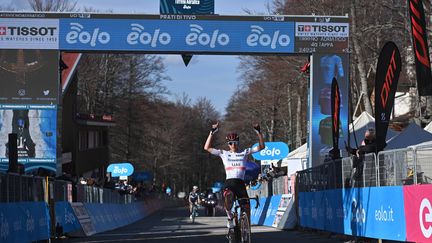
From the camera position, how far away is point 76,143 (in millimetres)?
60000

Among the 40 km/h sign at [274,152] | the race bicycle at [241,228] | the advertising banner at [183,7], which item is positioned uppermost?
the advertising banner at [183,7]

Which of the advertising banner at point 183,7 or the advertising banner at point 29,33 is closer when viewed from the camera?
the advertising banner at point 29,33

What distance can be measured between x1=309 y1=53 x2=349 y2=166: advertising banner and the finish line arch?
33 mm

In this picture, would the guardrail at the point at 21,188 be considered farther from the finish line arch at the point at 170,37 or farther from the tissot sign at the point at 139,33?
the tissot sign at the point at 139,33

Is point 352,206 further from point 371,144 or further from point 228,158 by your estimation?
point 228,158

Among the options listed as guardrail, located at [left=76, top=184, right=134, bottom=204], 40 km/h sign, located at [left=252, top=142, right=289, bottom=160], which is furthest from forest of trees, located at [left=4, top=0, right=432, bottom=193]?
guardrail, located at [left=76, top=184, right=134, bottom=204]

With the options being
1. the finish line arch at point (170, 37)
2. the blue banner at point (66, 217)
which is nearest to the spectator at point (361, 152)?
the blue banner at point (66, 217)

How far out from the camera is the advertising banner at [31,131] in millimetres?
26641

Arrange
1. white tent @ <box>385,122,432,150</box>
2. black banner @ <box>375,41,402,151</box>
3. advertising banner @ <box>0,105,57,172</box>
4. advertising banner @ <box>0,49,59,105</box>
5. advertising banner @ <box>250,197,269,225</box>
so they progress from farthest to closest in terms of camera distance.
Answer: advertising banner @ <box>250,197,269,225</box>, advertising banner @ <box>0,49,59,105</box>, advertising banner @ <box>0,105,57,172</box>, white tent @ <box>385,122,432,150</box>, black banner @ <box>375,41,402,151</box>

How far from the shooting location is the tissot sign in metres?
27.1

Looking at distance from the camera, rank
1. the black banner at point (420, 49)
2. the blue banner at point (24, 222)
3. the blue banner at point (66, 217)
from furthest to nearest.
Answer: the blue banner at point (66, 217) < the blue banner at point (24, 222) < the black banner at point (420, 49)

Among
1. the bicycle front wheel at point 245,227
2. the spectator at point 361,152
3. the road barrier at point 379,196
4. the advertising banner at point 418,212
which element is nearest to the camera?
the advertising banner at point 418,212

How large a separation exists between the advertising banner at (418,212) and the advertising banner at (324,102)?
46.1ft

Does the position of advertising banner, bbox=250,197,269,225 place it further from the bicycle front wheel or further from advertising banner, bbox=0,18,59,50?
the bicycle front wheel
